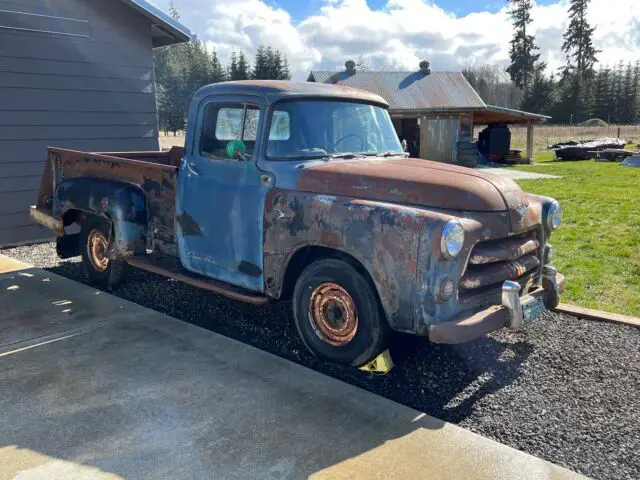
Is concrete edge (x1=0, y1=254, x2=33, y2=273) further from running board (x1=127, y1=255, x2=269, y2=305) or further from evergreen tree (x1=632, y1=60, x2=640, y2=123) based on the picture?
evergreen tree (x1=632, y1=60, x2=640, y2=123)

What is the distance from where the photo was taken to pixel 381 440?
3188 millimetres

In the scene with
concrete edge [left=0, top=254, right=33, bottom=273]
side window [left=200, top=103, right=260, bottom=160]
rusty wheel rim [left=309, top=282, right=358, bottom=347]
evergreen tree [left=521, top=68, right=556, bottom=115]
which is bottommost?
concrete edge [left=0, top=254, right=33, bottom=273]

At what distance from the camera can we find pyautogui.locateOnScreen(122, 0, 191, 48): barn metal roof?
891cm

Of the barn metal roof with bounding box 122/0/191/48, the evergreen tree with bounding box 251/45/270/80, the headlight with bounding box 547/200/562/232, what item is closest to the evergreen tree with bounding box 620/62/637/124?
the evergreen tree with bounding box 251/45/270/80

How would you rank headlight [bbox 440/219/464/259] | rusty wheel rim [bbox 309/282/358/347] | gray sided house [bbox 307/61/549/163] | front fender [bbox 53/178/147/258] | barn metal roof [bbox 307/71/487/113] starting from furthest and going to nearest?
barn metal roof [bbox 307/71/487/113] < gray sided house [bbox 307/61/549/163] < front fender [bbox 53/178/147/258] < rusty wheel rim [bbox 309/282/358/347] < headlight [bbox 440/219/464/259]

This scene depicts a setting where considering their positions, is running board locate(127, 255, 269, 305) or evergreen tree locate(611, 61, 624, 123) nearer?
running board locate(127, 255, 269, 305)

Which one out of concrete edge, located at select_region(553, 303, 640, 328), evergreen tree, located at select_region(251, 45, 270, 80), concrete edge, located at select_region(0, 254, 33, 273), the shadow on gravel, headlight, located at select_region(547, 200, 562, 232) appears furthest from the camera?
evergreen tree, located at select_region(251, 45, 270, 80)

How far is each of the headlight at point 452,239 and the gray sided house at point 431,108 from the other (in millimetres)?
19132

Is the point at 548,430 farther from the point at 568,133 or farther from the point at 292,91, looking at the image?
the point at 568,133

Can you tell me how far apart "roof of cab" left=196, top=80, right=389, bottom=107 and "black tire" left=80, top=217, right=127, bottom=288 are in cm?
200

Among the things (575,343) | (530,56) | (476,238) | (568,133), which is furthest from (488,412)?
(530,56)

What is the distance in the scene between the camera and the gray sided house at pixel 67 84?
8.26 meters

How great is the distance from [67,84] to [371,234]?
6997 mm

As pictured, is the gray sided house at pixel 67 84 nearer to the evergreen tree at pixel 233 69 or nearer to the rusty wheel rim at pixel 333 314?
the rusty wheel rim at pixel 333 314
